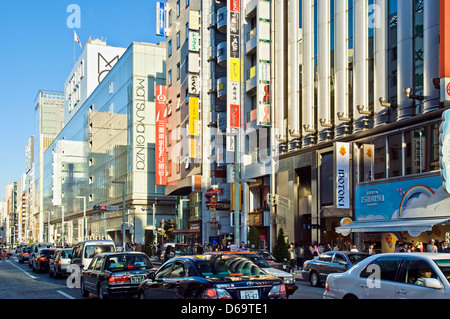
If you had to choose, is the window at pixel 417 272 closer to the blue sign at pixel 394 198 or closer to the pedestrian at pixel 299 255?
the blue sign at pixel 394 198

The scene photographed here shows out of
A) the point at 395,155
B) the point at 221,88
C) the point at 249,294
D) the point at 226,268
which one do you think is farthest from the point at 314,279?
the point at 221,88

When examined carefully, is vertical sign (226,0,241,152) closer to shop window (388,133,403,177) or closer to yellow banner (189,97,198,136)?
yellow banner (189,97,198,136)

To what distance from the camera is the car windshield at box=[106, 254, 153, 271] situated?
16609 millimetres

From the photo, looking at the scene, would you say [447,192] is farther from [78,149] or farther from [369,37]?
[78,149]

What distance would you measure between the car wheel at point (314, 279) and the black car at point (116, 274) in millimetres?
7834

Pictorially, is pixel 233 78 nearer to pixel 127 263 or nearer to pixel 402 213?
pixel 402 213

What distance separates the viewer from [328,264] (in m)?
21.2

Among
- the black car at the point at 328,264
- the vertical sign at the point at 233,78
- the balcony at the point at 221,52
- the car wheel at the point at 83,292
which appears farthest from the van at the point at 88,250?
the balcony at the point at 221,52

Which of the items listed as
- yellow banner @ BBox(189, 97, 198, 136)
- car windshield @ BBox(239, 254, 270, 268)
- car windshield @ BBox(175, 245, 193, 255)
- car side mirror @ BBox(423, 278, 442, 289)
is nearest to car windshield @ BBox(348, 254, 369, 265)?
car windshield @ BBox(239, 254, 270, 268)

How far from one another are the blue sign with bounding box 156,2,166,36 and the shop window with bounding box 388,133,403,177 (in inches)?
1897

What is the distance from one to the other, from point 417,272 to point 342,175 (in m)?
23.0

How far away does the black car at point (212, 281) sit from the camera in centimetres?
1049

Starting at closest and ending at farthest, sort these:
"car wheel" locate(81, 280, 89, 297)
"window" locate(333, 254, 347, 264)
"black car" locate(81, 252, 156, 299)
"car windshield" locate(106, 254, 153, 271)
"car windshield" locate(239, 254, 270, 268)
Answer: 1. "black car" locate(81, 252, 156, 299)
2. "car windshield" locate(106, 254, 153, 271)
3. "car wheel" locate(81, 280, 89, 297)
4. "car windshield" locate(239, 254, 270, 268)
5. "window" locate(333, 254, 347, 264)

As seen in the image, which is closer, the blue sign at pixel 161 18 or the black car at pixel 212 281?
the black car at pixel 212 281
